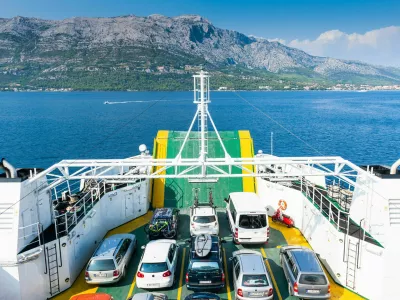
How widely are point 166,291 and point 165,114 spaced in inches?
4027

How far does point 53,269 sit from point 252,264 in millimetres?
7369

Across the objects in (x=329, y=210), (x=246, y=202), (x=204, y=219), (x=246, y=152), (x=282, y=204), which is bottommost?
(x=282, y=204)

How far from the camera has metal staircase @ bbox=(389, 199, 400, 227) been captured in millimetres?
11312

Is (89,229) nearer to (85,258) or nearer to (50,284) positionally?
(85,258)

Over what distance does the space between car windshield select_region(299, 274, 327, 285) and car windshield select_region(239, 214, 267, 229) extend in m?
3.88

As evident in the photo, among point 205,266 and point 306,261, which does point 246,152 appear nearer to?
point 306,261

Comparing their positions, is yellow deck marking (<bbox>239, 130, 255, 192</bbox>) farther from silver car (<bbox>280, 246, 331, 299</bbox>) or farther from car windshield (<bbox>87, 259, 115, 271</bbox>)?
car windshield (<bbox>87, 259, 115, 271</bbox>)

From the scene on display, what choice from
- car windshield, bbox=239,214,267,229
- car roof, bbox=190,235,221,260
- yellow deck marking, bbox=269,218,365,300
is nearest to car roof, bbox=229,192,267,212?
car windshield, bbox=239,214,267,229

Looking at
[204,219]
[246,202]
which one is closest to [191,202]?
[204,219]

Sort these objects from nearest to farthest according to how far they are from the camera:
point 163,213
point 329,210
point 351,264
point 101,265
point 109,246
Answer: point 351,264 → point 101,265 → point 109,246 → point 329,210 → point 163,213

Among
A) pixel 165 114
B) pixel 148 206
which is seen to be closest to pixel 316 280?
pixel 148 206

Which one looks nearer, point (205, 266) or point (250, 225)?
point (205, 266)

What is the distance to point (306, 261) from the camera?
11578 millimetres

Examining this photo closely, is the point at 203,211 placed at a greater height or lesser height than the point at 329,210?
lesser
